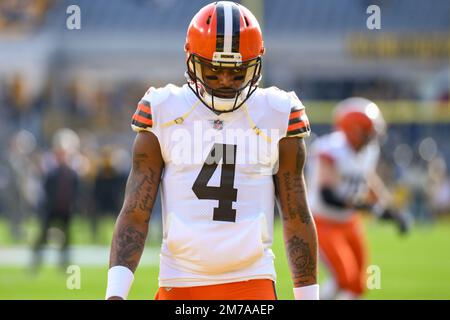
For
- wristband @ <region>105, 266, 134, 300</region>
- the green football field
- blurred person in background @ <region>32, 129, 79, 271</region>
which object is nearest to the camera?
wristband @ <region>105, 266, 134, 300</region>

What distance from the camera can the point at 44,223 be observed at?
12.5 meters

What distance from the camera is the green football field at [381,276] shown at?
9906mm

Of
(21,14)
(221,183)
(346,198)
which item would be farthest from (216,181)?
(21,14)


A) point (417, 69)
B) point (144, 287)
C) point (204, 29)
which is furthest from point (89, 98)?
point (204, 29)

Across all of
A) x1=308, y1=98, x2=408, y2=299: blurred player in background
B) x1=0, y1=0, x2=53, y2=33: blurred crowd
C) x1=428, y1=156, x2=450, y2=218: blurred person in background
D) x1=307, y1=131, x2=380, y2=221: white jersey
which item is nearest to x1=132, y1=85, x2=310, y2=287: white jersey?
x1=308, y1=98, x2=408, y2=299: blurred player in background

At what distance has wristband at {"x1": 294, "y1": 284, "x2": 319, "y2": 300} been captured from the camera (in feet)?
12.2

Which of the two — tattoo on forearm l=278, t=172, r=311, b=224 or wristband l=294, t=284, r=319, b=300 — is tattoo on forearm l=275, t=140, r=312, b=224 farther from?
wristband l=294, t=284, r=319, b=300

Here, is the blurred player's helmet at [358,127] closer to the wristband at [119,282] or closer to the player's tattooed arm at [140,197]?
the player's tattooed arm at [140,197]

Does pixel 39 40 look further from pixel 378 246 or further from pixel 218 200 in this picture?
pixel 218 200

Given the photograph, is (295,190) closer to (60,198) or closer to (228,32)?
(228,32)

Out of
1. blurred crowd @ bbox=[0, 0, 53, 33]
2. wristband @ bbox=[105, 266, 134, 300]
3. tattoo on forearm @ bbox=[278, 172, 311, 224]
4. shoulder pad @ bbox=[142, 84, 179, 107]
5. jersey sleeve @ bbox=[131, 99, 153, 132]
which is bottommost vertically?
wristband @ bbox=[105, 266, 134, 300]

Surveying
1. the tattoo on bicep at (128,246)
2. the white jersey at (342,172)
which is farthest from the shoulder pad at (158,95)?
the white jersey at (342,172)

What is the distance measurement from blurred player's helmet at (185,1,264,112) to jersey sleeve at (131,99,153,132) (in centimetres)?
19

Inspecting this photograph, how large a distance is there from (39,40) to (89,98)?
3073 millimetres
